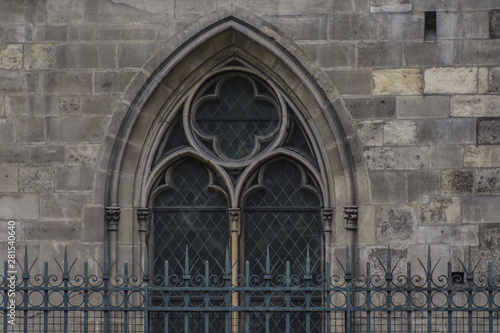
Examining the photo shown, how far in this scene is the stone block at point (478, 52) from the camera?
861 centimetres

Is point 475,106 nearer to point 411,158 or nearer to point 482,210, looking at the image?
point 411,158

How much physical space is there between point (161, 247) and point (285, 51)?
2571 millimetres

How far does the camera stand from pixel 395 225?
A: 854 centimetres

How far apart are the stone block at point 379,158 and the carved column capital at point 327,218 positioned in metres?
0.66

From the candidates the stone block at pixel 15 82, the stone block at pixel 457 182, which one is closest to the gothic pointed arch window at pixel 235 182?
the stone block at pixel 457 182

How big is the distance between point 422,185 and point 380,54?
57.3 inches

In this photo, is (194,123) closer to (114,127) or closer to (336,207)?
(114,127)

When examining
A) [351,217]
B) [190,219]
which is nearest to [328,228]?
[351,217]

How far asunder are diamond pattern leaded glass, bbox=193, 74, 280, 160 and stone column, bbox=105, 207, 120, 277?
1284mm

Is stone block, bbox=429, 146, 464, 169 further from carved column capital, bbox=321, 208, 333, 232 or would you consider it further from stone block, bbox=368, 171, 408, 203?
carved column capital, bbox=321, 208, 333, 232

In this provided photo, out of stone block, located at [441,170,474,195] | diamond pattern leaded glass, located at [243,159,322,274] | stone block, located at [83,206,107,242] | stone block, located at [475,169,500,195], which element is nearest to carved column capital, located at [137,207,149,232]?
stone block, located at [83,206,107,242]

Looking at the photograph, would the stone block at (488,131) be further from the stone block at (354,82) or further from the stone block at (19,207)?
the stone block at (19,207)

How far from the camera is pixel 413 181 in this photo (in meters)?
8.57

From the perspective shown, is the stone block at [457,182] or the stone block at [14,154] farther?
the stone block at [14,154]
